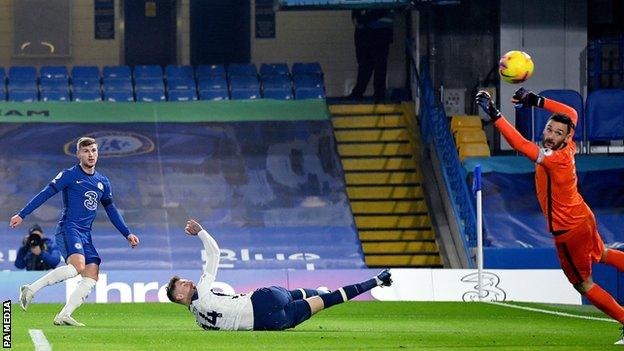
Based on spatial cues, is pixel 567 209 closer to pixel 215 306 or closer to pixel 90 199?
pixel 215 306

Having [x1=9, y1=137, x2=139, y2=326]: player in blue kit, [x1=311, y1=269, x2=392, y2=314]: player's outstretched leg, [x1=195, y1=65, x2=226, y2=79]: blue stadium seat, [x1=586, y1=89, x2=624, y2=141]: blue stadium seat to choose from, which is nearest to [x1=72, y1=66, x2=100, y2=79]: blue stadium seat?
[x1=195, y1=65, x2=226, y2=79]: blue stadium seat

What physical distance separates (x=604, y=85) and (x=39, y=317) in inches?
636

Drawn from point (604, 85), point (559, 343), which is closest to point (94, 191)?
point (559, 343)

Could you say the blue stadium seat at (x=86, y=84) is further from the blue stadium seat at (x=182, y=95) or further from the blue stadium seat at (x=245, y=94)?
the blue stadium seat at (x=245, y=94)

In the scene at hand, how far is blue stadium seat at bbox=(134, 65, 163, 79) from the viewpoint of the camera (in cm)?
3155

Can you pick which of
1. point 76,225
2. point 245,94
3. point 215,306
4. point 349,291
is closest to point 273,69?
point 245,94

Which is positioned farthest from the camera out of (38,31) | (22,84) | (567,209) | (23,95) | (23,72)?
(38,31)

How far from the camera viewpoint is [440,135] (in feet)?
95.0

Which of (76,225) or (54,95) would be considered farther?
(54,95)

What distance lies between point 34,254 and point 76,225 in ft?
27.9

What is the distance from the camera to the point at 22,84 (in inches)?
1226

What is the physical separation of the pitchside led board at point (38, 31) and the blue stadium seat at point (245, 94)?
14.5 feet

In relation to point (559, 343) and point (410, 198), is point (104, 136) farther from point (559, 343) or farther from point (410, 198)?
point (559, 343)

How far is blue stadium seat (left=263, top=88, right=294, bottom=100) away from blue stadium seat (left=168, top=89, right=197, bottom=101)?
143cm
